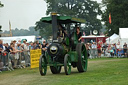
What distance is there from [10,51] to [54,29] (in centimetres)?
649

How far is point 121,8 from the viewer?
54062 mm

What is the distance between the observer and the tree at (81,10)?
75.0m

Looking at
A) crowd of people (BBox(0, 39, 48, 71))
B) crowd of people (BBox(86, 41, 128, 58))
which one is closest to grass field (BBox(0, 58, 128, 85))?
crowd of people (BBox(0, 39, 48, 71))

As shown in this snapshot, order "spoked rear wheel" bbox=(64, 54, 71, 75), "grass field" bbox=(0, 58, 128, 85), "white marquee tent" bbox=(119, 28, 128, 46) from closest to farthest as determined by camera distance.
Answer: "grass field" bbox=(0, 58, 128, 85), "spoked rear wheel" bbox=(64, 54, 71, 75), "white marquee tent" bbox=(119, 28, 128, 46)

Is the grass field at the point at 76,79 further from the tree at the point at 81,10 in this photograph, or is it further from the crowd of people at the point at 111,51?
the tree at the point at 81,10

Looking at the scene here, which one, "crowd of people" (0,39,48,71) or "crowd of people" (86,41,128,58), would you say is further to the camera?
"crowd of people" (86,41,128,58)

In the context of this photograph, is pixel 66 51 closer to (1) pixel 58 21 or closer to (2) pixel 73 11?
(1) pixel 58 21

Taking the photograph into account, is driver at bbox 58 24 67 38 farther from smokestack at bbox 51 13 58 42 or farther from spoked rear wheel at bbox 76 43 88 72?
spoked rear wheel at bbox 76 43 88 72

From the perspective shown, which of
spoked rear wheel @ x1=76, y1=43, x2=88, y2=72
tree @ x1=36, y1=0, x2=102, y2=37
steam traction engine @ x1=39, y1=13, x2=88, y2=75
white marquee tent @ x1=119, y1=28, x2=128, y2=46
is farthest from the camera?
tree @ x1=36, y1=0, x2=102, y2=37

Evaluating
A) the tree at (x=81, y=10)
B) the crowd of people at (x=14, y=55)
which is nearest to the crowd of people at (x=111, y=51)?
the crowd of people at (x=14, y=55)

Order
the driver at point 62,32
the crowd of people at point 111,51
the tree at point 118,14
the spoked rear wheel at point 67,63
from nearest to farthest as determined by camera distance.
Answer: the spoked rear wheel at point 67,63 < the driver at point 62,32 < the crowd of people at point 111,51 < the tree at point 118,14

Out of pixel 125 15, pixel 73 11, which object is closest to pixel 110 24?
pixel 125 15

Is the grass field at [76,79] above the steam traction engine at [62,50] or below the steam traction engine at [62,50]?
below

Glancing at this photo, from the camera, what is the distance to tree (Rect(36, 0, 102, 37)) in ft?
246
